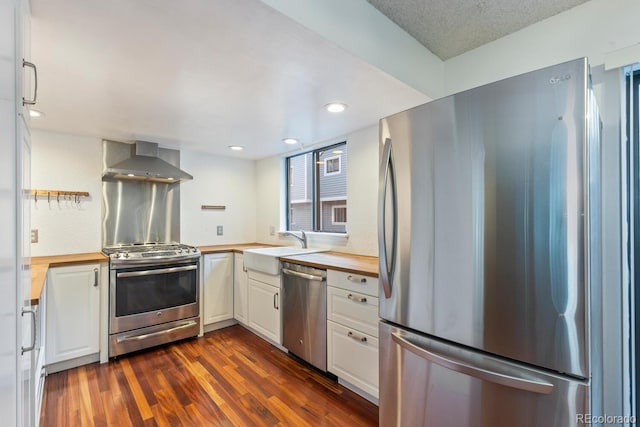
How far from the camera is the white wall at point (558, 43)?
1.42 meters

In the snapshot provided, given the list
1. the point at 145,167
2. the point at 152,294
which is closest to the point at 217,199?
the point at 145,167

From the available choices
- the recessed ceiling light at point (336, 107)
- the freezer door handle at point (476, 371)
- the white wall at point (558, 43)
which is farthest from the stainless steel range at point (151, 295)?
the white wall at point (558, 43)

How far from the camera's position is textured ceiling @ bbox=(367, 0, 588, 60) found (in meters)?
1.53

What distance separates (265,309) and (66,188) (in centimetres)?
230

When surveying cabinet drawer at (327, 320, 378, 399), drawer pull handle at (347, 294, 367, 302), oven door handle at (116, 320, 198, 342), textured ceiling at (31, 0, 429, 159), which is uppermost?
textured ceiling at (31, 0, 429, 159)

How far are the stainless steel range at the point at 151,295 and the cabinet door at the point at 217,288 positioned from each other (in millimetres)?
124

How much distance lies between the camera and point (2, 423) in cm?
67

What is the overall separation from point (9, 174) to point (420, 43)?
2.15 m

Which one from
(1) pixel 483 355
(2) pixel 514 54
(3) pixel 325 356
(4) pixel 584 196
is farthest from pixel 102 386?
(2) pixel 514 54

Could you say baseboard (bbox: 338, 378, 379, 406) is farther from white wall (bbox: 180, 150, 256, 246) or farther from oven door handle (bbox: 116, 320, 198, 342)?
white wall (bbox: 180, 150, 256, 246)

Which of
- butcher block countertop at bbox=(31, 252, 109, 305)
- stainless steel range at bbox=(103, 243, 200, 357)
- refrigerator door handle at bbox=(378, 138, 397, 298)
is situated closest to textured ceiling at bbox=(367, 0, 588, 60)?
refrigerator door handle at bbox=(378, 138, 397, 298)

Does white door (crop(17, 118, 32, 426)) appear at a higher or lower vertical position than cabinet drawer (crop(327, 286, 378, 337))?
higher

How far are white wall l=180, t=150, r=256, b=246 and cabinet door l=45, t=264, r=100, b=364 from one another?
45.2 inches

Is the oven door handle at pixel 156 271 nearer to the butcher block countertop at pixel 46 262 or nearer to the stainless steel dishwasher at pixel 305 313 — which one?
the butcher block countertop at pixel 46 262
